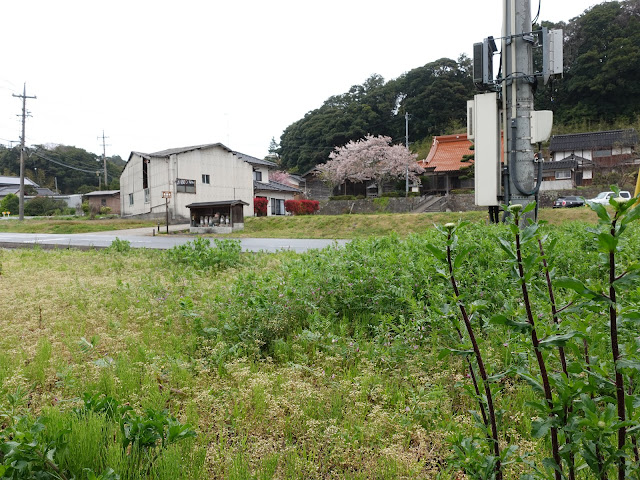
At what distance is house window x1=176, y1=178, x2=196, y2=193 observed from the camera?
29.6 meters

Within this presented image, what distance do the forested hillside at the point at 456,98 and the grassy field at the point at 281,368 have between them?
39399 millimetres

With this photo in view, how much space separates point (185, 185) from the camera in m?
30.0

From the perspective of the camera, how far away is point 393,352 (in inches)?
111

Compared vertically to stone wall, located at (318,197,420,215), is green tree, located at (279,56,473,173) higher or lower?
higher

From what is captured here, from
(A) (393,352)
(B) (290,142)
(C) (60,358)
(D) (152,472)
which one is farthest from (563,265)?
(B) (290,142)

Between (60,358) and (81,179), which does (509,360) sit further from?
(81,179)

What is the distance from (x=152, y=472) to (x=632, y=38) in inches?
1917

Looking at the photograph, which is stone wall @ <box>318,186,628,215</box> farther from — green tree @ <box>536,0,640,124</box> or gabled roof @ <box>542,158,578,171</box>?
green tree @ <box>536,0,640,124</box>

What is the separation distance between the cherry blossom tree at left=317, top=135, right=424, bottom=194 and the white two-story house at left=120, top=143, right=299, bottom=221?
319 inches

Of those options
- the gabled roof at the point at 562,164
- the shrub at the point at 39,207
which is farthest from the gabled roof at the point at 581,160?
the shrub at the point at 39,207

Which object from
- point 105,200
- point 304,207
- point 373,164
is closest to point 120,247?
point 304,207

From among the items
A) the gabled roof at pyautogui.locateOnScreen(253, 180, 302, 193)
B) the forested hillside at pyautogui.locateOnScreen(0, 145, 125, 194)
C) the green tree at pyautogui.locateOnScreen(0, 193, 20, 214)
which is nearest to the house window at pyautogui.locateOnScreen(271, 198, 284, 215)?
the gabled roof at pyautogui.locateOnScreen(253, 180, 302, 193)

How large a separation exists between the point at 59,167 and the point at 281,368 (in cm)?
6759

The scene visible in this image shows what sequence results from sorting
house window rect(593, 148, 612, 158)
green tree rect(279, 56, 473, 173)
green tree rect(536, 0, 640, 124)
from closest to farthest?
1. house window rect(593, 148, 612, 158)
2. green tree rect(536, 0, 640, 124)
3. green tree rect(279, 56, 473, 173)
